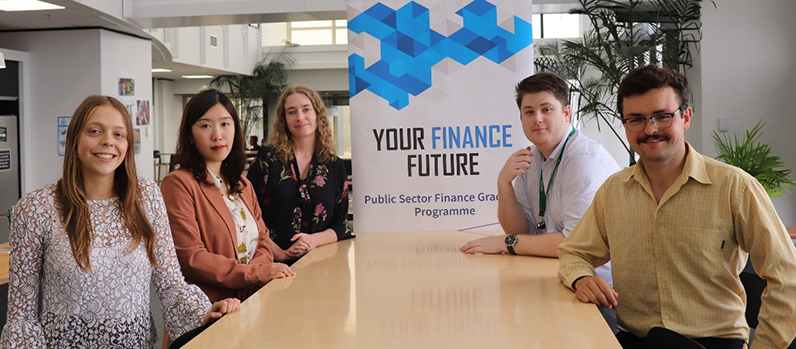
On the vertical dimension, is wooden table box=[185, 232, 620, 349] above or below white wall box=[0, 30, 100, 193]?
below

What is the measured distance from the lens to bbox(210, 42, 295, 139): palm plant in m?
16.8

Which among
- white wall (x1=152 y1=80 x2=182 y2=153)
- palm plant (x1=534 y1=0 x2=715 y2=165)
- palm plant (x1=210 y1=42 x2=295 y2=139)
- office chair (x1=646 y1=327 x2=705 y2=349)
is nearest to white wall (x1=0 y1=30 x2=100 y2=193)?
palm plant (x1=534 y1=0 x2=715 y2=165)

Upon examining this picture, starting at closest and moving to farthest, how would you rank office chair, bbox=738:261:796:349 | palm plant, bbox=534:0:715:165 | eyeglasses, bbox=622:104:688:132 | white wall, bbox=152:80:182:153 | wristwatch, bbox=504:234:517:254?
eyeglasses, bbox=622:104:688:132
office chair, bbox=738:261:796:349
wristwatch, bbox=504:234:517:254
palm plant, bbox=534:0:715:165
white wall, bbox=152:80:182:153

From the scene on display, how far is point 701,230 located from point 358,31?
6.47 ft

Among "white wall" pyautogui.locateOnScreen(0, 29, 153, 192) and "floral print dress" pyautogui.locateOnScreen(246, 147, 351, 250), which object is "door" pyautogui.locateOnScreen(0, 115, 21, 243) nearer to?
"white wall" pyautogui.locateOnScreen(0, 29, 153, 192)

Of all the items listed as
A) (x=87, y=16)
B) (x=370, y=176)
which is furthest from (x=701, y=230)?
(x=87, y=16)

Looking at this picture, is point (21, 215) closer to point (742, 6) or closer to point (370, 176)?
point (370, 176)

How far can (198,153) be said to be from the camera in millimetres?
2545

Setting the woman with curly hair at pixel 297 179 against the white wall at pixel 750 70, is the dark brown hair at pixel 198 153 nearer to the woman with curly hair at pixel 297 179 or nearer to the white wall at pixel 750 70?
the woman with curly hair at pixel 297 179

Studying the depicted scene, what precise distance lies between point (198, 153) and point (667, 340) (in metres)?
1.67

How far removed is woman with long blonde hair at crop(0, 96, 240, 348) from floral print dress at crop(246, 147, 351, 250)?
1.03 meters

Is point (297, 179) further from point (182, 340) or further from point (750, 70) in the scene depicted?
point (750, 70)

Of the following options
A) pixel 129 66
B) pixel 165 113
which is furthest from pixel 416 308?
pixel 165 113

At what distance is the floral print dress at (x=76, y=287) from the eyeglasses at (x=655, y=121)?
1332mm
